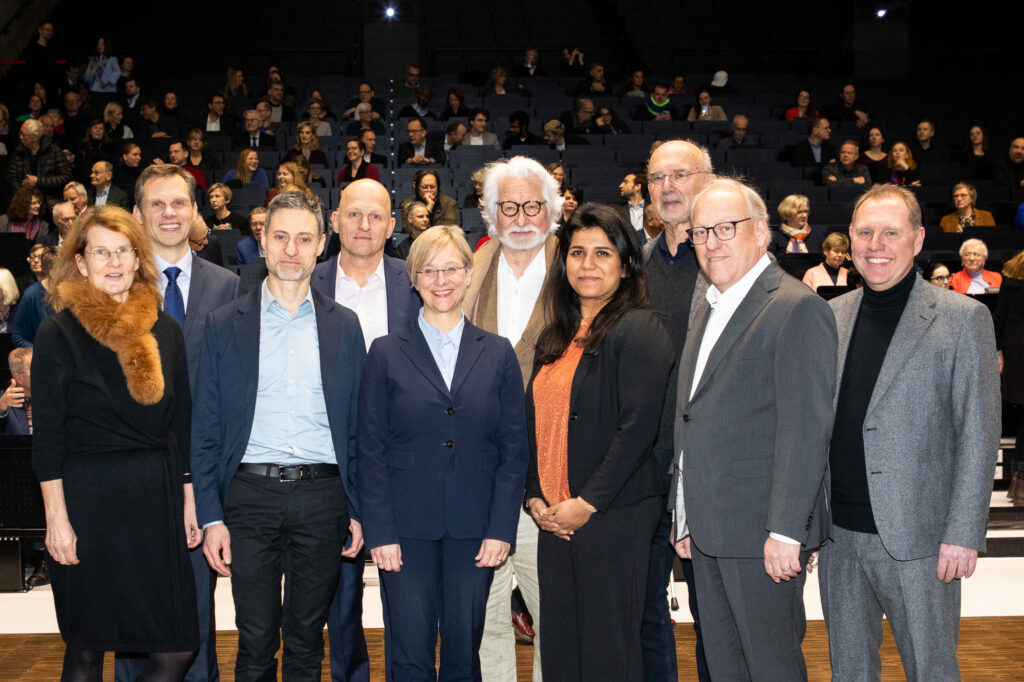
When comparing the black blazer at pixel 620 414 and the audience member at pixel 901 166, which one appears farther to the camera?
the audience member at pixel 901 166

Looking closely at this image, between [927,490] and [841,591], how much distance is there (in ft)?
1.14

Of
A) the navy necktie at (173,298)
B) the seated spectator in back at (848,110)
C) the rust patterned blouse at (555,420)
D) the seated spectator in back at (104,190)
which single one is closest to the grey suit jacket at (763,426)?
the rust patterned blouse at (555,420)

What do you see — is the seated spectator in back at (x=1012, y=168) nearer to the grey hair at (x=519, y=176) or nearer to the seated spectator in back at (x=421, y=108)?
the seated spectator in back at (x=421, y=108)

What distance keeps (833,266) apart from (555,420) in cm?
454

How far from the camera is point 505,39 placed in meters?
14.2

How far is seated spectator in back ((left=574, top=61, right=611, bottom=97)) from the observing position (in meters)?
11.4

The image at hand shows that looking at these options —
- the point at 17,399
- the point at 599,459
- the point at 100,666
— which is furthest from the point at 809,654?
the point at 17,399

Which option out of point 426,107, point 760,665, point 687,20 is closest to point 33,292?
point 760,665

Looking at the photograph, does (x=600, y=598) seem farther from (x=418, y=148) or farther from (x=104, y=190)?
(x=418, y=148)

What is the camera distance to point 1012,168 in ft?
31.4

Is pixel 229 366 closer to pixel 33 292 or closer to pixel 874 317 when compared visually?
pixel 874 317

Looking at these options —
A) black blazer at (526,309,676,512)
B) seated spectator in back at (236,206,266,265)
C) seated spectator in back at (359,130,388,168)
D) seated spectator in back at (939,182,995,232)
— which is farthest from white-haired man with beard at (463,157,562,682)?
→ seated spectator in back at (939,182,995,232)

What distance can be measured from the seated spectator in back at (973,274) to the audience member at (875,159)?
288 centimetres

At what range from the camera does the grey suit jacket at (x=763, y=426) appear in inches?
87.3
